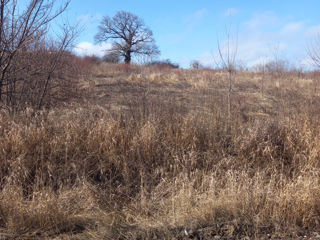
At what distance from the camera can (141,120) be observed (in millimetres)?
5242

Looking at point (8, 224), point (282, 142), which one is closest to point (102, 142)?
point (8, 224)

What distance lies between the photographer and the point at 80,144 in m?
4.54

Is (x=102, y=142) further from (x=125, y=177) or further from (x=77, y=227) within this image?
(x=77, y=227)

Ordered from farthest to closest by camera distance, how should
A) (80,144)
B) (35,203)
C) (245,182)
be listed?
(80,144)
(245,182)
(35,203)

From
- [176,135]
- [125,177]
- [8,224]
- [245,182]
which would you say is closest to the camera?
[8,224]

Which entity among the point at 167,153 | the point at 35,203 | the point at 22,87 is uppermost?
the point at 22,87

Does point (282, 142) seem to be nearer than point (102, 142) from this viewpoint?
No

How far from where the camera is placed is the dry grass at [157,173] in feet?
9.77

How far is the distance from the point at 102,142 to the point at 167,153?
1.08 m

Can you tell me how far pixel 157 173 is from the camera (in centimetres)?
414

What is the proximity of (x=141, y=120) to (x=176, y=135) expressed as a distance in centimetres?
77

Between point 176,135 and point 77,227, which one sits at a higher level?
point 176,135

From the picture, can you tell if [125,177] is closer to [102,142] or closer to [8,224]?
[102,142]

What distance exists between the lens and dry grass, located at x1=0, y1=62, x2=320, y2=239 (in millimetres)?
Result: 2977
